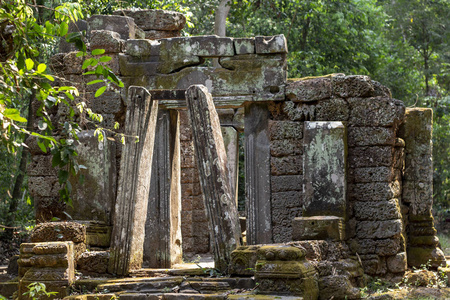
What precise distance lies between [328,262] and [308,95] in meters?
2.75

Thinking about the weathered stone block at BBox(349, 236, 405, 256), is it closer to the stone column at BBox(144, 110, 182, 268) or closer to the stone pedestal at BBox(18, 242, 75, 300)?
the stone column at BBox(144, 110, 182, 268)

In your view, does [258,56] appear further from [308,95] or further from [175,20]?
[175,20]

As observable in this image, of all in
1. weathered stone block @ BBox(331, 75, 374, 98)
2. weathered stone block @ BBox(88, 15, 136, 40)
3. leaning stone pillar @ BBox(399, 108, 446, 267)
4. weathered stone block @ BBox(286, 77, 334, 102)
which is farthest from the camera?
weathered stone block @ BBox(88, 15, 136, 40)

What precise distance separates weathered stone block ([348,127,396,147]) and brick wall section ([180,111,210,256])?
3560mm

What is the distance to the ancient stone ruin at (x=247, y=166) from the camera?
25.5 feet

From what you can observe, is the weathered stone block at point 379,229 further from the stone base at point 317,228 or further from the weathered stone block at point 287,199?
the stone base at point 317,228

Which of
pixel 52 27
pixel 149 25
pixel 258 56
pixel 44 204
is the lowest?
pixel 44 204

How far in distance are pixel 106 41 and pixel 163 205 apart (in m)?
2.53

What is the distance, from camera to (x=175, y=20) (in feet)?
37.3

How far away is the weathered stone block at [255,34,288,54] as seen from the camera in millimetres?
9070

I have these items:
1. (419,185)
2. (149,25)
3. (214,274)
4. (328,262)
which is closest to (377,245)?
(419,185)

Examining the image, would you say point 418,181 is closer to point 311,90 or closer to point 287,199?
point 287,199

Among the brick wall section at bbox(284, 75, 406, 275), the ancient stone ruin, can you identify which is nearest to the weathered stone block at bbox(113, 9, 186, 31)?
the ancient stone ruin

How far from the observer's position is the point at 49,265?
7004mm
